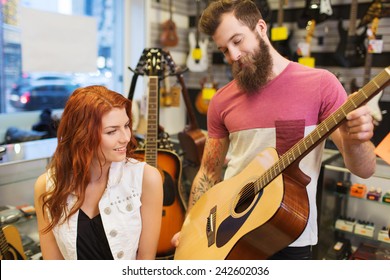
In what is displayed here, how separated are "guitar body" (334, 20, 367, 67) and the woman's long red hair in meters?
2.42

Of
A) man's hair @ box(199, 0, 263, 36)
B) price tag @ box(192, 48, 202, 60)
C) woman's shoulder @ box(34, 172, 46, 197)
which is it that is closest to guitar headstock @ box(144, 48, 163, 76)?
man's hair @ box(199, 0, 263, 36)

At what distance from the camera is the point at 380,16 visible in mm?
2998

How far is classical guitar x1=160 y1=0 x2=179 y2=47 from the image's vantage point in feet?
13.3

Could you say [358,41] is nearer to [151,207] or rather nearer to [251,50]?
[251,50]

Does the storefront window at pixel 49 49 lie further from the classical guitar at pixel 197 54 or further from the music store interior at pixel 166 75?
the classical guitar at pixel 197 54

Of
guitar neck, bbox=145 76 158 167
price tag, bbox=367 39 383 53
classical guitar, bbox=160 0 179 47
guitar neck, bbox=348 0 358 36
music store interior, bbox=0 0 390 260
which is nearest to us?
guitar neck, bbox=145 76 158 167

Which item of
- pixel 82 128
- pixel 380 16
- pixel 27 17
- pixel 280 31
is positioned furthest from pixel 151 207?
pixel 380 16

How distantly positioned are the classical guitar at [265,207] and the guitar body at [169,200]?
0.92 m

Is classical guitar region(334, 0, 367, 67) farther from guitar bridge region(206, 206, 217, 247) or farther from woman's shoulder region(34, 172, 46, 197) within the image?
woman's shoulder region(34, 172, 46, 197)

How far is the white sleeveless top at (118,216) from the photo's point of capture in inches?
56.6

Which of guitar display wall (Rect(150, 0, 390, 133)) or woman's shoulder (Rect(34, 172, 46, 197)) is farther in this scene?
guitar display wall (Rect(150, 0, 390, 133))

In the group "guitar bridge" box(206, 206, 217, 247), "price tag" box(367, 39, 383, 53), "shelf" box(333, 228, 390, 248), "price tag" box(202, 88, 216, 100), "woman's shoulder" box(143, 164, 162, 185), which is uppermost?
"price tag" box(367, 39, 383, 53)

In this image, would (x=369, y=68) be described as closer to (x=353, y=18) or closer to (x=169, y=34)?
(x=353, y=18)
